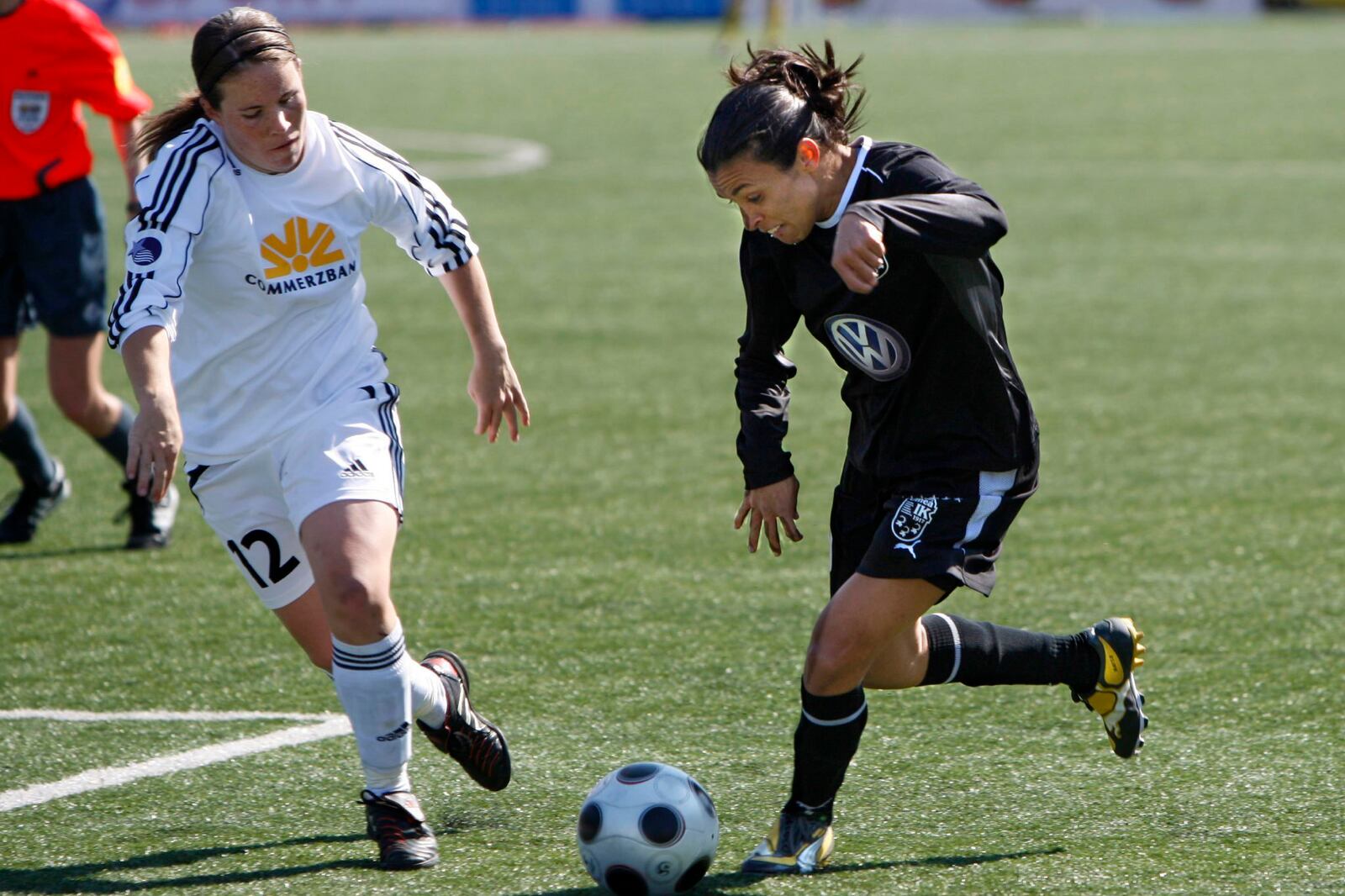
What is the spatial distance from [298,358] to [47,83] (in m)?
3.29

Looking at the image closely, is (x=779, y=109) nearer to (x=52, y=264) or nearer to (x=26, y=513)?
(x=52, y=264)

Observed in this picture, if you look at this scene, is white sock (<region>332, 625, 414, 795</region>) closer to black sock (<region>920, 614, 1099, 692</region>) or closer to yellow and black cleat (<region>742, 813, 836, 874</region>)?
yellow and black cleat (<region>742, 813, 836, 874</region>)

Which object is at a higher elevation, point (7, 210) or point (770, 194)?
point (770, 194)

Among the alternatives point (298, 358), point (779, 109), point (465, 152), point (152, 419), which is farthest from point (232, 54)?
point (465, 152)

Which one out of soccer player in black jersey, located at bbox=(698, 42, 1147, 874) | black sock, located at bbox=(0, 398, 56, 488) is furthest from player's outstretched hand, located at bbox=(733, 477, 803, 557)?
black sock, located at bbox=(0, 398, 56, 488)

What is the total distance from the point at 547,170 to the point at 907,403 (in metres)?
15.4

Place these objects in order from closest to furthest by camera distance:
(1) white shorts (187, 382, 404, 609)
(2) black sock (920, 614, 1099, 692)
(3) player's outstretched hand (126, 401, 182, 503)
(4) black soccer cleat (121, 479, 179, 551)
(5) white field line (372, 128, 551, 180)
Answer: (3) player's outstretched hand (126, 401, 182, 503)
(1) white shorts (187, 382, 404, 609)
(2) black sock (920, 614, 1099, 692)
(4) black soccer cleat (121, 479, 179, 551)
(5) white field line (372, 128, 551, 180)

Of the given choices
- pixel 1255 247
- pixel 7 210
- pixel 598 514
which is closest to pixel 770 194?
pixel 598 514

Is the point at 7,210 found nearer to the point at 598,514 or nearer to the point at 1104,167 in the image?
the point at 598,514

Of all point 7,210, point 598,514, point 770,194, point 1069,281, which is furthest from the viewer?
point 1069,281

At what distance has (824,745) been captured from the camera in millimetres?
3711

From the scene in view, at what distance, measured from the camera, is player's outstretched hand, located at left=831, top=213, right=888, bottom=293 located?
3268 mm

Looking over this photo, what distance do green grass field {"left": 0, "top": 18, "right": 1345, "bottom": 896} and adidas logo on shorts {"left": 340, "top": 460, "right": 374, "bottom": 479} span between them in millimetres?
818

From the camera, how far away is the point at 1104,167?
18250 millimetres
